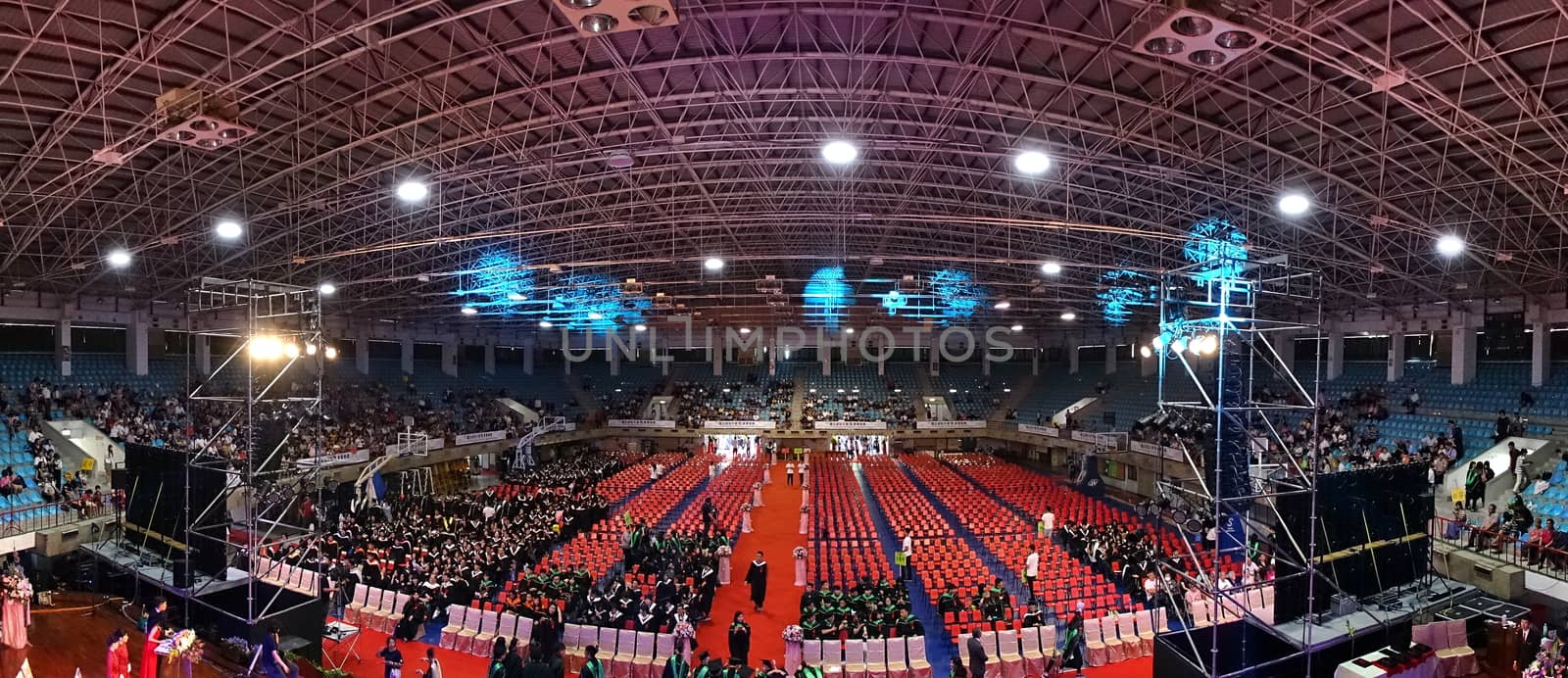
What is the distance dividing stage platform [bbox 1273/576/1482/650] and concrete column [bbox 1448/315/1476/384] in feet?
68.6

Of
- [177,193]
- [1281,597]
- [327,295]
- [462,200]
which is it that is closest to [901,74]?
[1281,597]

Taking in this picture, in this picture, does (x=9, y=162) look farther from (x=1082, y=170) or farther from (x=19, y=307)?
(x=1082, y=170)

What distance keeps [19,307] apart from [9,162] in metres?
16.3

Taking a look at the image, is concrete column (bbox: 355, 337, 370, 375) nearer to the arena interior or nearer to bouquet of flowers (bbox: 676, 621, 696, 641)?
the arena interior

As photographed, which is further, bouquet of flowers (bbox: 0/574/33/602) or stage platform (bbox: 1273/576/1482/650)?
bouquet of flowers (bbox: 0/574/33/602)

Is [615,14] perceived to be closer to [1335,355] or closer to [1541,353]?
[1541,353]

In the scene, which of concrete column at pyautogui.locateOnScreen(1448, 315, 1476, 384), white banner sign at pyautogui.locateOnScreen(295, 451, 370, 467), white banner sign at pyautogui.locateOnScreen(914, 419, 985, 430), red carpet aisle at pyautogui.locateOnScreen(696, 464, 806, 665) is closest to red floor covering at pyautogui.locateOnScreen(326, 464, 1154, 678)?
red carpet aisle at pyautogui.locateOnScreen(696, 464, 806, 665)

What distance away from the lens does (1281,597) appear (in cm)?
1215

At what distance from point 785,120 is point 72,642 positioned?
16569 millimetres

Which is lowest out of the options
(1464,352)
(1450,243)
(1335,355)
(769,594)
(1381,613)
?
(769,594)

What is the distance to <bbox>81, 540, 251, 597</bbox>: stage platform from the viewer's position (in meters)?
14.3

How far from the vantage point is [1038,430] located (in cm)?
4478

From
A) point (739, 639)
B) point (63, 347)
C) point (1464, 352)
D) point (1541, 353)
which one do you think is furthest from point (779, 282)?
point (63, 347)

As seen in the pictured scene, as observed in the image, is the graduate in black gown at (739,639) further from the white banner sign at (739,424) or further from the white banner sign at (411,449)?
the white banner sign at (739,424)
